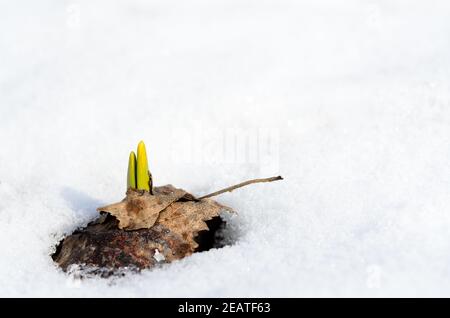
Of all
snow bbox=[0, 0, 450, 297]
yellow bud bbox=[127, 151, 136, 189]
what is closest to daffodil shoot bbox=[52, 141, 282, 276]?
yellow bud bbox=[127, 151, 136, 189]

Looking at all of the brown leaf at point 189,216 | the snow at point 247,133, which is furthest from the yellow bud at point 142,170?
the snow at point 247,133

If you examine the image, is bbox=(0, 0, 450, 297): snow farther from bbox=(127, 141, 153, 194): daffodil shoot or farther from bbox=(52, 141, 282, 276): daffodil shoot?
bbox=(127, 141, 153, 194): daffodil shoot

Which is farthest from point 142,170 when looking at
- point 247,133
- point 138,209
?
point 247,133

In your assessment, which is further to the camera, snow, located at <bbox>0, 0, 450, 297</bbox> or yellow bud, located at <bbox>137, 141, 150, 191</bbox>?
yellow bud, located at <bbox>137, 141, 150, 191</bbox>

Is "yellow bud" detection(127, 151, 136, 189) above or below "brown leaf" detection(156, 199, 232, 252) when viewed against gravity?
above

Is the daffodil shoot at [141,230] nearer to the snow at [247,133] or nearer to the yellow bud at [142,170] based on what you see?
the yellow bud at [142,170]

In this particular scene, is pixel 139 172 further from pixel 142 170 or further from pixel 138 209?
pixel 138 209
